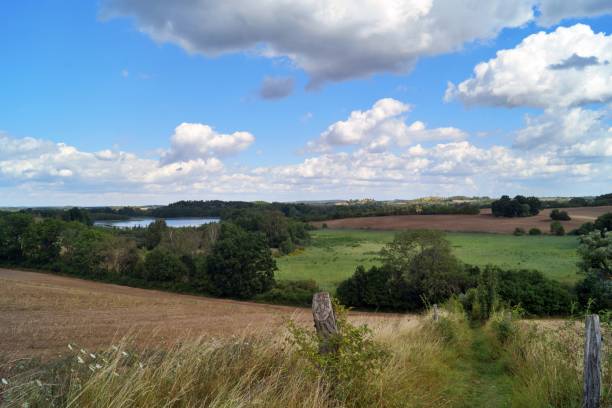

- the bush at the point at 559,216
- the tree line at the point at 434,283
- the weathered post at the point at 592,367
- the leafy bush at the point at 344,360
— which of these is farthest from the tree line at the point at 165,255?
the bush at the point at 559,216

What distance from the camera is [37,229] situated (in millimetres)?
59344

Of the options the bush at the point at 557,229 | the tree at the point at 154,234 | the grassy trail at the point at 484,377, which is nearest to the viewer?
the grassy trail at the point at 484,377

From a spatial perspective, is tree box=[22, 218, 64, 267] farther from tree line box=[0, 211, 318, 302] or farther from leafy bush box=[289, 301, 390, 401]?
leafy bush box=[289, 301, 390, 401]

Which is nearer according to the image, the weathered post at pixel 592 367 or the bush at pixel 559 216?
the weathered post at pixel 592 367

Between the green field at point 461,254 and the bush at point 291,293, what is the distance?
158 cm

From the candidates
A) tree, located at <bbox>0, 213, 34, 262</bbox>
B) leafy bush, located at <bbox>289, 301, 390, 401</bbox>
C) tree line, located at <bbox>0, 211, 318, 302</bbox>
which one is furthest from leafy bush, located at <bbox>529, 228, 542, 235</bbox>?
tree, located at <bbox>0, 213, 34, 262</bbox>

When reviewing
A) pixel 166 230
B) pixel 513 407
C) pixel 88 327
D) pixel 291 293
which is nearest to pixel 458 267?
pixel 291 293

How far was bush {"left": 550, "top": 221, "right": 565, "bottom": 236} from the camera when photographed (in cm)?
6316

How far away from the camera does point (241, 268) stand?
41.9m

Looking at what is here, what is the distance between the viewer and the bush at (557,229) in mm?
63156

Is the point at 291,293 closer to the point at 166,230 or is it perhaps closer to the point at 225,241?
the point at 225,241

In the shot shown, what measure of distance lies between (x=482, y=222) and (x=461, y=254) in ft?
69.7

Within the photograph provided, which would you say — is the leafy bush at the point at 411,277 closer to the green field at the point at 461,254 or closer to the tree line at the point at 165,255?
the green field at the point at 461,254

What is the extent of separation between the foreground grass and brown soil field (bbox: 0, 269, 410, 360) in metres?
6.45
